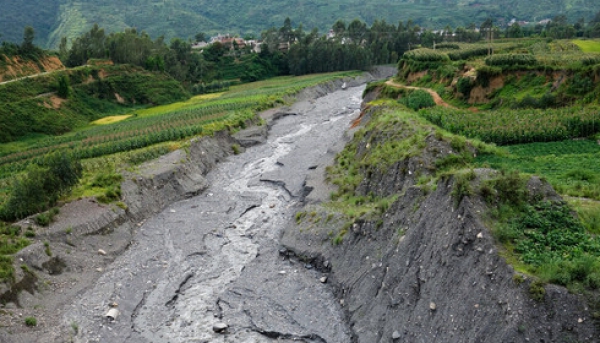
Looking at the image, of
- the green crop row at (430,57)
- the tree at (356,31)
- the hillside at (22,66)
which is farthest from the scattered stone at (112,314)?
the tree at (356,31)

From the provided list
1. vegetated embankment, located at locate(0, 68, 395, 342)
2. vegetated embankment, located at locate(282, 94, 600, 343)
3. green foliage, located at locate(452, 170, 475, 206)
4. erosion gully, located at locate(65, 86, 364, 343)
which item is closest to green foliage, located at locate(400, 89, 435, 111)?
erosion gully, located at locate(65, 86, 364, 343)

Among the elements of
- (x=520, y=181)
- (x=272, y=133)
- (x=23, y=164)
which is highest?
(x=520, y=181)

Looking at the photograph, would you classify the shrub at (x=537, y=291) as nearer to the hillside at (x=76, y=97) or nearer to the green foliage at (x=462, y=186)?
the green foliage at (x=462, y=186)

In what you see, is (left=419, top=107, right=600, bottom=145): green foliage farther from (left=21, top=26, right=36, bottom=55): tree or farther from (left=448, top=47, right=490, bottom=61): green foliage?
(left=21, top=26, right=36, bottom=55): tree

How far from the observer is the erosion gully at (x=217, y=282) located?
883 inches

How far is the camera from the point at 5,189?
3859 cm

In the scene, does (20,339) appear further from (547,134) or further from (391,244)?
(547,134)

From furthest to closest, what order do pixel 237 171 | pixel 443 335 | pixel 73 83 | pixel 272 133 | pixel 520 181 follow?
pixel 73 83
pixel 272 133
pixel 237 171
pixel 520 181
pixel 443 335

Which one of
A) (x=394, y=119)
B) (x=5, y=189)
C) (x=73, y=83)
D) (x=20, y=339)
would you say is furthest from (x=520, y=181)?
(x=73, y=83)

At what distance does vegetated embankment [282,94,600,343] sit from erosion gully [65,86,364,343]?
174 cm

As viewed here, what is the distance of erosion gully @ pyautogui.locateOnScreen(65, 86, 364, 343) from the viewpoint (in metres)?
22.4

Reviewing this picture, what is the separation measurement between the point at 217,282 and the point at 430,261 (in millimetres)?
13125

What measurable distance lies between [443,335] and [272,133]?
49.9m

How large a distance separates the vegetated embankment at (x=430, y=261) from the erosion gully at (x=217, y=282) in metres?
1.74
